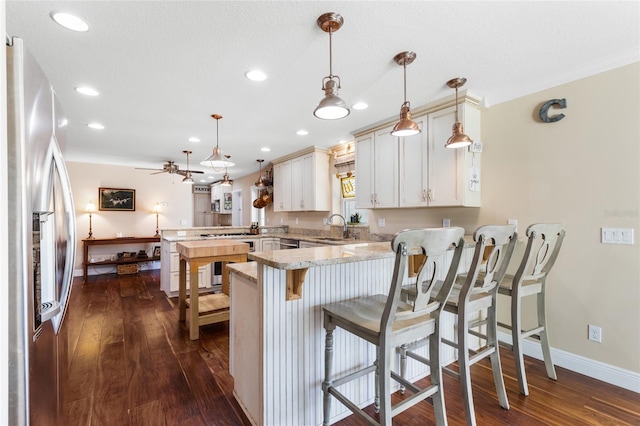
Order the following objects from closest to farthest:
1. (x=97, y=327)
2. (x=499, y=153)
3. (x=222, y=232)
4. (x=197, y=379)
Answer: (x=197, y=379) → (x=499, y=153) → (x=97, y=327) → (x=222, y=232)

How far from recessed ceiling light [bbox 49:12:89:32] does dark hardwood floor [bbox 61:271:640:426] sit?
1649 mm

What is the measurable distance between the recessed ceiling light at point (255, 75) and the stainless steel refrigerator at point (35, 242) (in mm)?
1326

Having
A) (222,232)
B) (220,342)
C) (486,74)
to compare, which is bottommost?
(220,342)

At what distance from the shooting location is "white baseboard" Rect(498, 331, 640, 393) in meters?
2.06

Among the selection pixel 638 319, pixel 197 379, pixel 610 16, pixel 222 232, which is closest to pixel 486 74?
pixel 610 16

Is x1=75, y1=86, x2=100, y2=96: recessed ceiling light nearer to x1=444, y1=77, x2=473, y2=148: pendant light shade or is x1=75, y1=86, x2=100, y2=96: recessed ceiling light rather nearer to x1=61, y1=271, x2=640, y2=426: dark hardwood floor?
x1=61, y1=271, x2=640, y2=426: dark hardwood floor

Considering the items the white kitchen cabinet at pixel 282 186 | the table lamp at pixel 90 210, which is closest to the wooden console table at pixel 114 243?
the table lamp at pixel 90 210

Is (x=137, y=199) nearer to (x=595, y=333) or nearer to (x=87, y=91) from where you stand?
(x=87, y=91)

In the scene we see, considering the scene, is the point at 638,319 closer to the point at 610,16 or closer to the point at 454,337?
the point at 454,337

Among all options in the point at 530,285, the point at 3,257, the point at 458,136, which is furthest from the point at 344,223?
the point at 3,257

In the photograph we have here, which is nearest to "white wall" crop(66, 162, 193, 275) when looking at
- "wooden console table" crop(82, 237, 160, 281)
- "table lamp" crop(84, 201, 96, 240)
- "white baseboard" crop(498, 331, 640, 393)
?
"table lamp" crop(84, 201, 96, 240)

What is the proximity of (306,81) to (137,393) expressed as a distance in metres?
2.64

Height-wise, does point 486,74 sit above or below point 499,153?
above

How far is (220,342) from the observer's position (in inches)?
111
